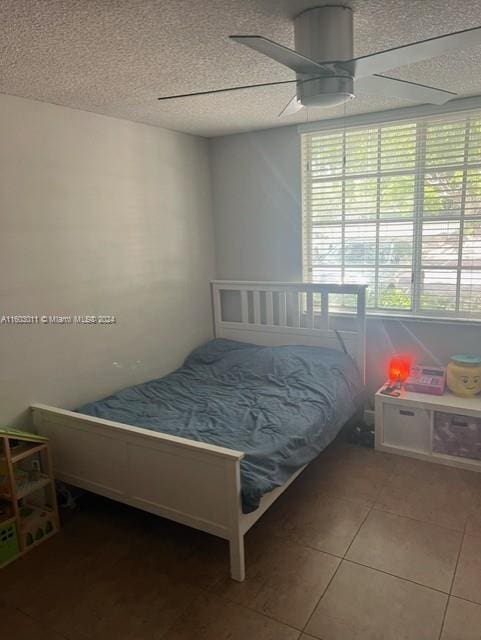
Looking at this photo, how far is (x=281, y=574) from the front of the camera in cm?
215

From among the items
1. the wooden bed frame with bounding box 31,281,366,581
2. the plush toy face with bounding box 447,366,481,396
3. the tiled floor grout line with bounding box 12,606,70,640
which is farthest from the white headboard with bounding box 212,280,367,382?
the tiled floor grout line with bounding box 12,606,70,640

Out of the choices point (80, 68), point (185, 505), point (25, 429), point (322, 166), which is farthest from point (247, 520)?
point (322, 166)

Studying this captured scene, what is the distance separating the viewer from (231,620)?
190 cm

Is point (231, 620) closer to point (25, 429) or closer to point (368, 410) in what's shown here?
point (25, 429)

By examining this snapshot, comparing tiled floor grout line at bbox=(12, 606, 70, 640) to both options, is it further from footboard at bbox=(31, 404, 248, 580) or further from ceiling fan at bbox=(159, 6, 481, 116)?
ceiling fan at bbox=(159, 6, 481, 116)

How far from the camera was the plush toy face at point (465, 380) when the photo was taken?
120 inches

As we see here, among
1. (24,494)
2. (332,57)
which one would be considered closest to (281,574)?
(24,494)

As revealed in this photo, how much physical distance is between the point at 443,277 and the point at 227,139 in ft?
6.66

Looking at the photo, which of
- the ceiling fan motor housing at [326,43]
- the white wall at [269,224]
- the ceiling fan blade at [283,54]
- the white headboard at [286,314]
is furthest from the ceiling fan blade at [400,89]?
the white wall at [269,224]

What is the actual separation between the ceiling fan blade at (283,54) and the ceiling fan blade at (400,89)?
0.90 ft

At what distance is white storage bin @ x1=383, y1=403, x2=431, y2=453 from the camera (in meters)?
3.09

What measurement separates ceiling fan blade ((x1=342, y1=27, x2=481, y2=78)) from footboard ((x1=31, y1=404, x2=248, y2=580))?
1558 mm

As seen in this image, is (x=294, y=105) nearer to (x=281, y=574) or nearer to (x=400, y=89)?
(x=400, y=89)

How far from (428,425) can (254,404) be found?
1175mm
